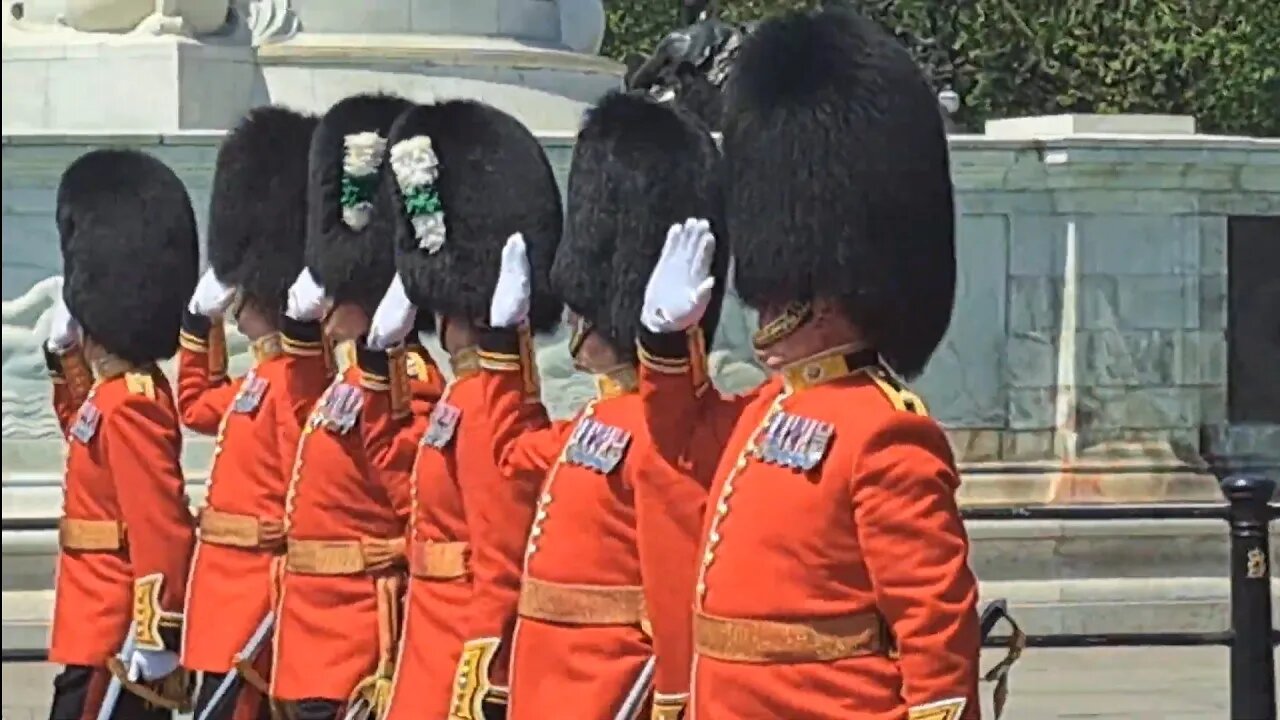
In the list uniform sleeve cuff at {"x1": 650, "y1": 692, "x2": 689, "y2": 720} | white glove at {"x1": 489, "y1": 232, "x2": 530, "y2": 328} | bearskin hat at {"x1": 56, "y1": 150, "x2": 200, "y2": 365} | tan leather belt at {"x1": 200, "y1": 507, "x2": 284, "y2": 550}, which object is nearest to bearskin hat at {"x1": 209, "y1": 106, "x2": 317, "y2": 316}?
bearskin hat at {"x1": 56, "y1": 150, "x2": 200, "y2": 365}

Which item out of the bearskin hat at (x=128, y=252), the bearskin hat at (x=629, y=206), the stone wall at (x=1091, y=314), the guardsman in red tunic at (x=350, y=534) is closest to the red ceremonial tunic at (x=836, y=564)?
the bearskin hat at (x=629, y=206)

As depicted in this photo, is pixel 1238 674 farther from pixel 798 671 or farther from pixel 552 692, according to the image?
pixel 798 671

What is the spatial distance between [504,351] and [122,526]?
170 cm

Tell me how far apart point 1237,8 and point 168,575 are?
76.5 ft

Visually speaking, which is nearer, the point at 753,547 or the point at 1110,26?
the point at 753,547

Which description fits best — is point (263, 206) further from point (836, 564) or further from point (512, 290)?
point (836, 564)

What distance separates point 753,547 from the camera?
448 cm

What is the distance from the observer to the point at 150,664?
7.11 m

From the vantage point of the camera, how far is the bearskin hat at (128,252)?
771 centimetres

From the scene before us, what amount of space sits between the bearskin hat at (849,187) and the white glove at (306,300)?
240cm

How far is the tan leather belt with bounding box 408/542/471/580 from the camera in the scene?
6.07m

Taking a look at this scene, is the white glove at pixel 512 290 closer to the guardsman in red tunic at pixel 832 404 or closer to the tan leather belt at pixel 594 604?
the tan leather belt at pixel 594 604

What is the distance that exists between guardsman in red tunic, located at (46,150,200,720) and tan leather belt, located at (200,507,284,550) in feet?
0.19

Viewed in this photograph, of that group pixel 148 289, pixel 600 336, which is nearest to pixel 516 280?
pixel 600 336
